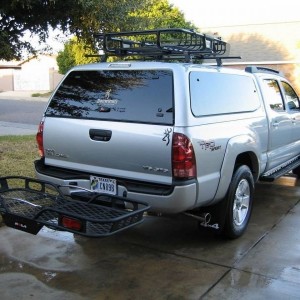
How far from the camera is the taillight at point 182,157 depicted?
13.2 ft

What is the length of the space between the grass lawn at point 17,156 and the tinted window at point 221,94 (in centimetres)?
368

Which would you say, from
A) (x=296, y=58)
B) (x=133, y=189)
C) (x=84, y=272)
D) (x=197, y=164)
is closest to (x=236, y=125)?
(x=197, y=164)

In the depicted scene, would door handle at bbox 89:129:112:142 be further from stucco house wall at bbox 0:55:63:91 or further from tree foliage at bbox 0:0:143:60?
stucco house wall at bbox 0:55:63:91

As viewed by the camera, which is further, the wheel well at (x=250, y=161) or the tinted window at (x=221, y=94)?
the wheel well at (x=250, y=161)

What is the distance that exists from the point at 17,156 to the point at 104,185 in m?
4.86

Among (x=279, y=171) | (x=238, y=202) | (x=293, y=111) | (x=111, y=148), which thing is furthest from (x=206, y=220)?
(x=293, y=111)

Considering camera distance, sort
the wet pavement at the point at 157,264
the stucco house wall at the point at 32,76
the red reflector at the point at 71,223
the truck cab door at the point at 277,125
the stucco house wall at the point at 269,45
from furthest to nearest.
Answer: the stucco house wall at the point at 32,76 < the stucco house wall at the point at 269,45 < the truck cab door at the point at 277,125 < the wet pavement at the point at 157,264 < the red reflector at the point at 71,223

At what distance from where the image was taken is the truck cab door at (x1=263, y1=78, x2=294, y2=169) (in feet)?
19.9

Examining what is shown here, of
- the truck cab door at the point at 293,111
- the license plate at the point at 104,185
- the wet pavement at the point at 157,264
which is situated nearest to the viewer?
the wet pavement at the point at 157,264

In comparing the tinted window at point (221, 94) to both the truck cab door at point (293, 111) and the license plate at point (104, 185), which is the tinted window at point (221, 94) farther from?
the truck cab door at point (293, 111)

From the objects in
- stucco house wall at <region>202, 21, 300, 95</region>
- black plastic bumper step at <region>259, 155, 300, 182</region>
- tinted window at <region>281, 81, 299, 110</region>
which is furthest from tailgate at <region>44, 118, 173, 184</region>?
stucco house wall at <region>202, 21, 300, 95</region>

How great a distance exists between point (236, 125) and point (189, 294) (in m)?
1.99

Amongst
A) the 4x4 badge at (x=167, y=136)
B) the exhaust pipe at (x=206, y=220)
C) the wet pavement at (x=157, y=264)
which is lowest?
the wet pavement at (x=157, y=264)

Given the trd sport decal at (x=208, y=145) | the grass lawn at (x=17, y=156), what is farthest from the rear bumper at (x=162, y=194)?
the grass lawn at (x=17, y=156)
